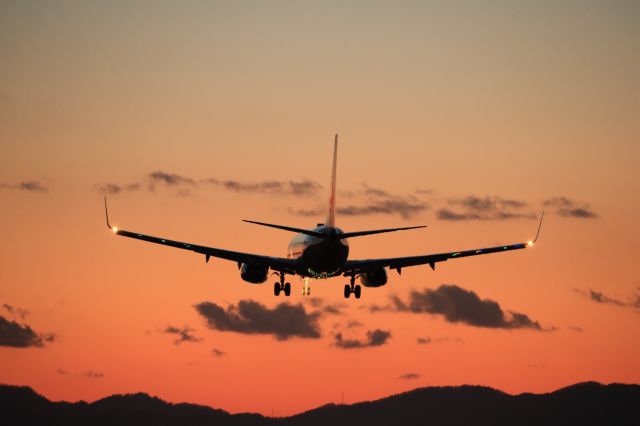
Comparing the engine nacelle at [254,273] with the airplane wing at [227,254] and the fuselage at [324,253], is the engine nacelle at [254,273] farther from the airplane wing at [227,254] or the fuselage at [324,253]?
the fuselage at [324,253]

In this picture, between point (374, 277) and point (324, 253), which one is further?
point (374, 277)

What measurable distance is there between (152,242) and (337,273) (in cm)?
1828

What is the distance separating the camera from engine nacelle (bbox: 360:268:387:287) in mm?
119688

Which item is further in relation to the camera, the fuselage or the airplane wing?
the airplane wing

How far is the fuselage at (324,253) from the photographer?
104750 mm

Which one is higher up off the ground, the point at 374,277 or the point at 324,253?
the point at 374,277

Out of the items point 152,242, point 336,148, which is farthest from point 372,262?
point 152,242

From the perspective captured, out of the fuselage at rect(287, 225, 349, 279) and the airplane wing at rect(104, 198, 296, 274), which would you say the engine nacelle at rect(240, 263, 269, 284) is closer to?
the airplane wing at rect(104, 198, 296, 274)

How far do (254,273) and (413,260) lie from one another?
53.4 ft

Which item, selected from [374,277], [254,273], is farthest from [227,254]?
[374,277]

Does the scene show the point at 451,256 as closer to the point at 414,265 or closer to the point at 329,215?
the point at 414,265

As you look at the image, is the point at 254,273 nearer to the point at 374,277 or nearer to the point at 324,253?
the point at 374,277

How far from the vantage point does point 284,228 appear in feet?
320

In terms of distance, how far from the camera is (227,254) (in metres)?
118
